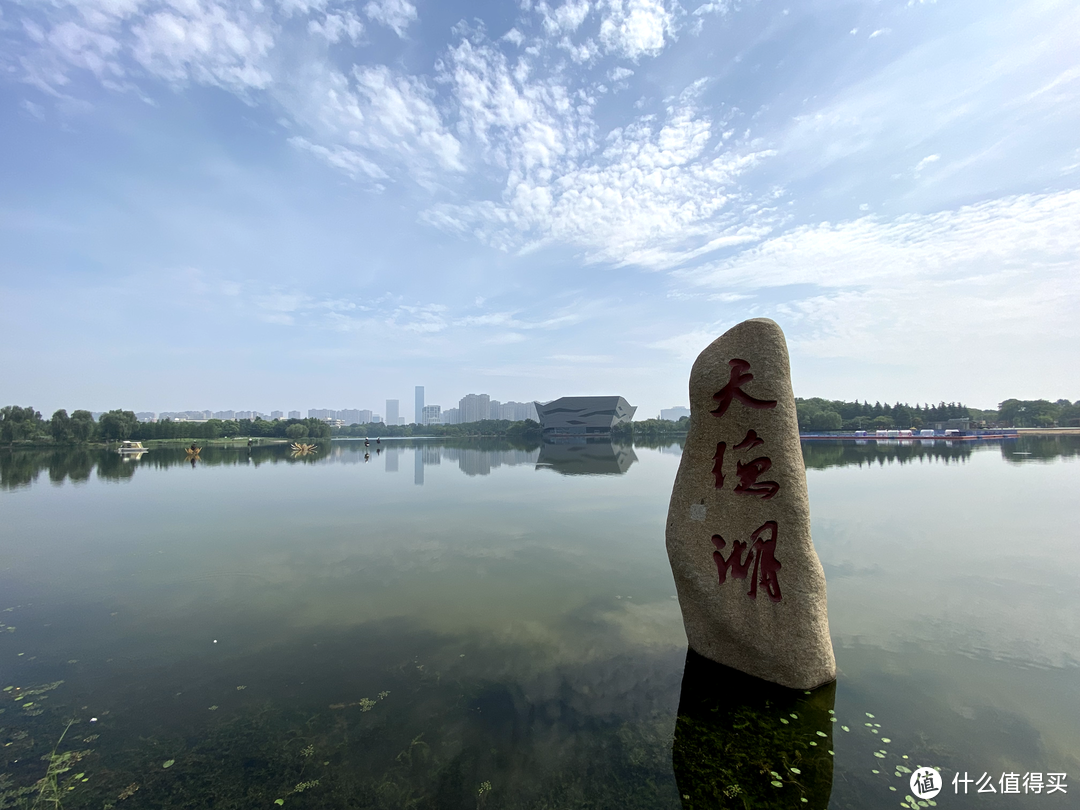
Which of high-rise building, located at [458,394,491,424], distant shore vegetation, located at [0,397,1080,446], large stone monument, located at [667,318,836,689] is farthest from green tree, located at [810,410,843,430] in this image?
high-rise building, located at [458,394,491,424]

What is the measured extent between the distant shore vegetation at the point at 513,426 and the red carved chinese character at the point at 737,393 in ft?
151

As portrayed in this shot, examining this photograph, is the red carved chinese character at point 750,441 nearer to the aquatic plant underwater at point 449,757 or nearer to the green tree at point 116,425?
the aquatic plant underwater at point 449,757

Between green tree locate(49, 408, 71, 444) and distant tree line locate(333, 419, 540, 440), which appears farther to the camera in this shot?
distant tree line locate(333, 419, 540, 440)

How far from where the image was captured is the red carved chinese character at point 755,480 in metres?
4.21

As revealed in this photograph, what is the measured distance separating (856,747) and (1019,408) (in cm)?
7931

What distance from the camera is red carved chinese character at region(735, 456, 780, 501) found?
421 centimetres

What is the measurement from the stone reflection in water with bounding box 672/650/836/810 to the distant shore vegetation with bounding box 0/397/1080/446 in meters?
46.4

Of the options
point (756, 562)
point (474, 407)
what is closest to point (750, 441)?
point (756, 562)

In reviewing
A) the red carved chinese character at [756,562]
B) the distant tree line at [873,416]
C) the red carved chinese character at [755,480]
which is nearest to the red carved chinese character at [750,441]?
the red carved chinese character at [755,480]

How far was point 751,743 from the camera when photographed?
10.9 feet

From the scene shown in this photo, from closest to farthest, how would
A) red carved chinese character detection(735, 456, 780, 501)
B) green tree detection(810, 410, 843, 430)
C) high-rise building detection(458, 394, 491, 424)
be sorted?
red carved chinese character detection(735, 456, 780, 501)
green tree detection(810, 410, 843, 430)
high-rise building detection(458, 394, 491, 424)

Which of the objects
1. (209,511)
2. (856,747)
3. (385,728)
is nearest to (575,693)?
(385,728)

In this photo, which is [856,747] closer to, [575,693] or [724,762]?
[724,762]

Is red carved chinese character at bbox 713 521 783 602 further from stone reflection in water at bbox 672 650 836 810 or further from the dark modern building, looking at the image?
the dark modern building
